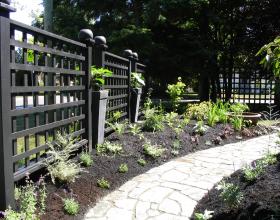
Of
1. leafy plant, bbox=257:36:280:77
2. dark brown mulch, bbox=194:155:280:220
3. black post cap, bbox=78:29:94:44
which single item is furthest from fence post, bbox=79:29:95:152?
leafy plant, bbox=257:36:280:77

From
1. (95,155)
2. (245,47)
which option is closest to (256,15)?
(245,47)

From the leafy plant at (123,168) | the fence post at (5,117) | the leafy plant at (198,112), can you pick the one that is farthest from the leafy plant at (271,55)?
the leafy plant at (198,112)

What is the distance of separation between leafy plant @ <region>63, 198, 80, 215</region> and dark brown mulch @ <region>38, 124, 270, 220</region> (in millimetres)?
41

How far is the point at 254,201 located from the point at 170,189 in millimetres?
1120

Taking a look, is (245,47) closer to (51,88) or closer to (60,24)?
(60,24)

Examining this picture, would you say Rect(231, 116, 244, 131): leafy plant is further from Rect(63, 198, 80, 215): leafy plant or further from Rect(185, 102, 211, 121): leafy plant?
Rect(63, 198, 80, 215): leafy plant

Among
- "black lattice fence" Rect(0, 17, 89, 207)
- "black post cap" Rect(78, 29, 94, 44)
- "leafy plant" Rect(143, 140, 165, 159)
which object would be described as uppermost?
Result: "black post cap" Rect(78, 29, 94, 44)

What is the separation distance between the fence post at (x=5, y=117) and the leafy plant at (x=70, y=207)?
47 cm

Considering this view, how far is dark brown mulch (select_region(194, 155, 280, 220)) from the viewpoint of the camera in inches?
103

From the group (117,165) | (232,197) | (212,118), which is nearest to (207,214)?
(232,197)

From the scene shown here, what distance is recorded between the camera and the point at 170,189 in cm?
384

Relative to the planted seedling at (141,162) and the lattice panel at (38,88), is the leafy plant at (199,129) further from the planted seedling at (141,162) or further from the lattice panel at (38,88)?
the lattice panel at (38,88)

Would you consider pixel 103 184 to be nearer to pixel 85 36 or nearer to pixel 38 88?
pixel 38 88

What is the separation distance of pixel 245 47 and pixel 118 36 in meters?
6.08
